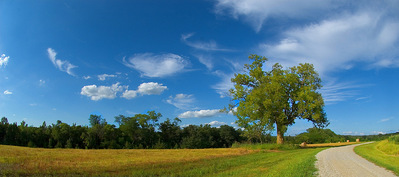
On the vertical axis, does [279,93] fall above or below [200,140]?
above

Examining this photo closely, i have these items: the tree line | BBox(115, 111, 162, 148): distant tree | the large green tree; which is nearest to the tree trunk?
the large green tree

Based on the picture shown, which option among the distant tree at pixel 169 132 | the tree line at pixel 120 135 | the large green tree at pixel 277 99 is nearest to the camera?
the large green tree at pixel 277 99

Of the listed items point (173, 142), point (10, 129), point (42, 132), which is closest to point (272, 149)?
point (173, 142)

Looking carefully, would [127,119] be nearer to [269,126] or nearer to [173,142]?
[173,142]

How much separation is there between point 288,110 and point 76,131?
171ft

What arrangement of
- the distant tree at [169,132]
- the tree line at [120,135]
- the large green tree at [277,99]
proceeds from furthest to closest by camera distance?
the distant tree at [169,132], the tree line at [120,135], the large green tree at [277,99]

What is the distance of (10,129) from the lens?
5534 cm

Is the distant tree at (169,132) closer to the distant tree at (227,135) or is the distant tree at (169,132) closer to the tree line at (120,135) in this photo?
the tree line at (120,135)

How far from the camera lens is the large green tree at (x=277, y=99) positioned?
1265 inches

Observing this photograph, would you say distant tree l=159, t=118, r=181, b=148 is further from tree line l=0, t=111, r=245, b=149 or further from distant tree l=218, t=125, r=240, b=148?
distant tree l=218, t=125, r=240, b=148

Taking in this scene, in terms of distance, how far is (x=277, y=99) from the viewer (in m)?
32.8

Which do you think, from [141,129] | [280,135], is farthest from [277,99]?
[141,129]

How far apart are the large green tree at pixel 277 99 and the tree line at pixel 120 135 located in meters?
26.3

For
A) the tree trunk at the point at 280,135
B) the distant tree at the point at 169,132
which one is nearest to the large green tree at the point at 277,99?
the tree trunk at the point at 280,135
